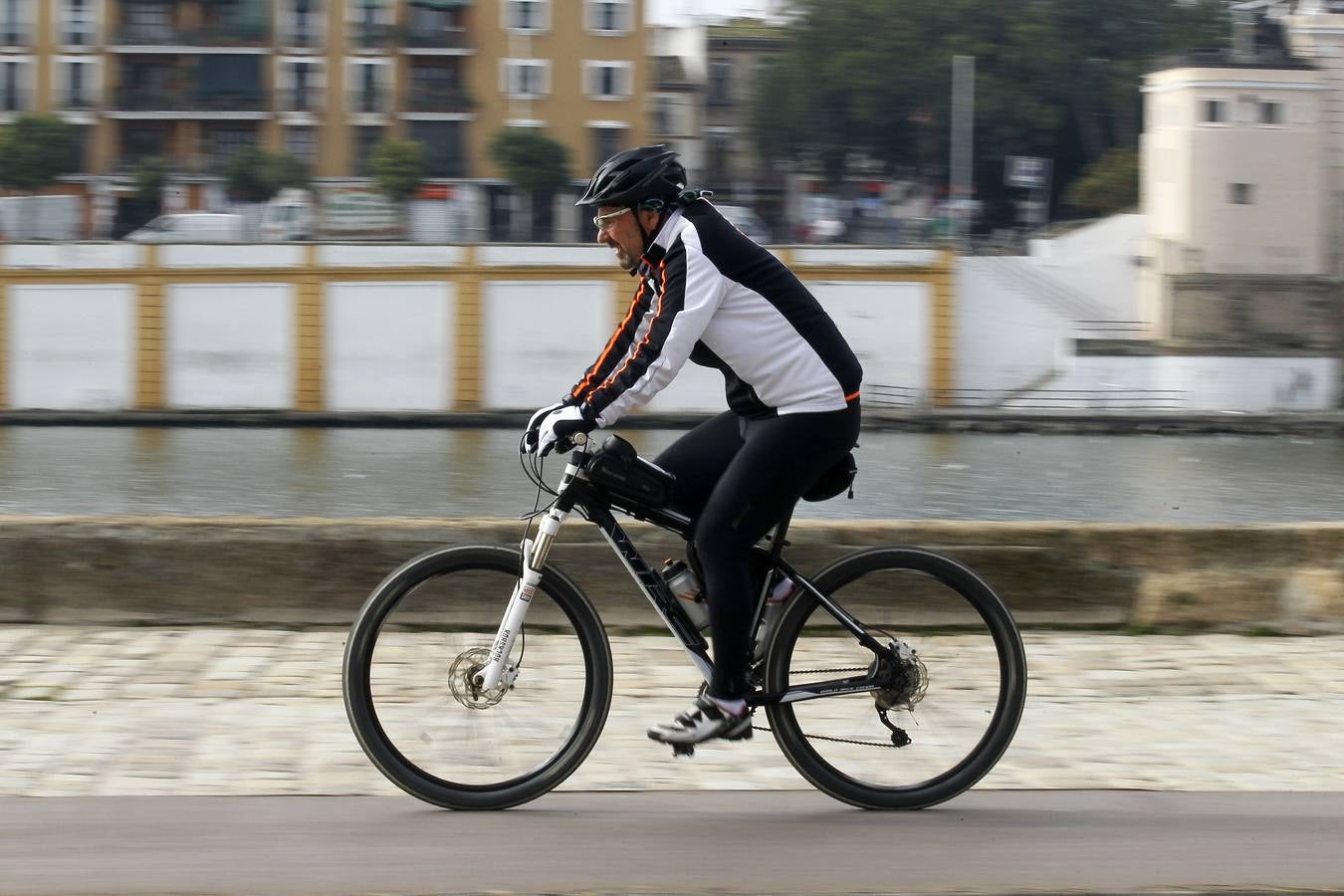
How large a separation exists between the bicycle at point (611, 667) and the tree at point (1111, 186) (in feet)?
217

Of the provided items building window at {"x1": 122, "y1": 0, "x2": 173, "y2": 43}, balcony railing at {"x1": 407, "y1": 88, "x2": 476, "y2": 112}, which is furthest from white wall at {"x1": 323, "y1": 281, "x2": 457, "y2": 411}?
building window at {"x1": 122, "y1": 0, "x2": 173, "y2": 43}

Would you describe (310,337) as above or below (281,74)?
below

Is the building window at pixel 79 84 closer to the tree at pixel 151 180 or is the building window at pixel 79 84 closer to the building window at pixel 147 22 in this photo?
the building window at pixel 147 22

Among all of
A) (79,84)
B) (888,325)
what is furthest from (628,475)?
(79,84)

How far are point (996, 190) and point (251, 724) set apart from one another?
2837 inches

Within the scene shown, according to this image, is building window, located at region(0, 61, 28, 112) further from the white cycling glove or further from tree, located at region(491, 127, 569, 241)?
the white cycling glove

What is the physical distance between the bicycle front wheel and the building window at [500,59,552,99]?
217ft

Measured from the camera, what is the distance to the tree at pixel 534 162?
63.1 meters

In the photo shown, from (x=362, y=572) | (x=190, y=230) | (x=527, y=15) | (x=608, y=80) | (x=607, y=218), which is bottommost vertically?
(x=362, y=572)

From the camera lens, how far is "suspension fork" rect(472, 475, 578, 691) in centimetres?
471

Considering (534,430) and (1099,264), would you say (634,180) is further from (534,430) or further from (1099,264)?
(1099,264)

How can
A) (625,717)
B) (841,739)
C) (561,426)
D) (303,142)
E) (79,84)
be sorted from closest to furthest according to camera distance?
(561,426)
(841,739)
(625,717)
(79,84)
(303,142)

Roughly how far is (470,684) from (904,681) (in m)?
1.14

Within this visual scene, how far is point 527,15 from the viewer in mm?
69688
